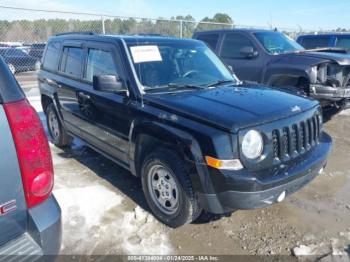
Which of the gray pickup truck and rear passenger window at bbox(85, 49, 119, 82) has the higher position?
rear passenger window at bbox(85, 49, 119, 82)

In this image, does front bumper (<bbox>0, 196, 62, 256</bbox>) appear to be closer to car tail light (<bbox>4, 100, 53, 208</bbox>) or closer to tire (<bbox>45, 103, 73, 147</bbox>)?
car tail light (<bbox>4, 100, 53, 208</bbox>)

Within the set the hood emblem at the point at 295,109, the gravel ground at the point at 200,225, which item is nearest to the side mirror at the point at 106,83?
the gravel ground at the point at 200,225

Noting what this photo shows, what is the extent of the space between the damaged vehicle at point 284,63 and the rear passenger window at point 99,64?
3040 millimetres

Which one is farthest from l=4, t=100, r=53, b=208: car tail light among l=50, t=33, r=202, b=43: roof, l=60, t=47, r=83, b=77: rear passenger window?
l=60, t=47, r=83, b=77: rear passenger window

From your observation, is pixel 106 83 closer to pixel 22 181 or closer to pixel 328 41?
pixel 22 181

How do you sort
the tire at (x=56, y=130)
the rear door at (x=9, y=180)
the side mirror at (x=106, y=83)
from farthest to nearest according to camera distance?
the tire at (x=56, y=130) < the side mirror at (x=106, y=83) < the rear door at (x=9, y=180)

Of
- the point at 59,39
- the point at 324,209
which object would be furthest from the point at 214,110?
the point at 59,39

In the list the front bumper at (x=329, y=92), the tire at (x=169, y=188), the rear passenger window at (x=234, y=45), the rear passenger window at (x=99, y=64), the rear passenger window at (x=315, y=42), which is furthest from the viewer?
the rear passenger window at (x=315, y=42)

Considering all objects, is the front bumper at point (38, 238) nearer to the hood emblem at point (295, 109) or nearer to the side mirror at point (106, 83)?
the side mirror at point (106, 83)

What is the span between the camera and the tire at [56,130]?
217 inches

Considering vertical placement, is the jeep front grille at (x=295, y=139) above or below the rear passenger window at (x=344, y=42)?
below

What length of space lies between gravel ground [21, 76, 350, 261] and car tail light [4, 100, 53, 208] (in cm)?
128

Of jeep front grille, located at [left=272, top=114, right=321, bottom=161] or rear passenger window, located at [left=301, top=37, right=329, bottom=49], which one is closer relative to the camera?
jeep front grille, located at [left=272, top=114, right=321, bottom=161]

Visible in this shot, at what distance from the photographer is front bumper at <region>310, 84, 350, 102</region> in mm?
5984
